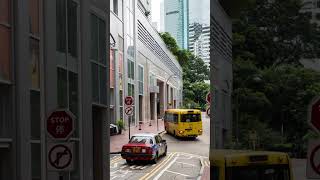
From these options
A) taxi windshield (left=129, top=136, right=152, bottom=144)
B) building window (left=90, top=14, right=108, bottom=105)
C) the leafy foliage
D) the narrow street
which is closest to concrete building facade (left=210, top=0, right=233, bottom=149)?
the leafy foliage

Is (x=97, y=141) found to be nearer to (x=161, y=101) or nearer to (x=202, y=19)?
(x=202, y=19)

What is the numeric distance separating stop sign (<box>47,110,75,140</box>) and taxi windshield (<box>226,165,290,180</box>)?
292cm

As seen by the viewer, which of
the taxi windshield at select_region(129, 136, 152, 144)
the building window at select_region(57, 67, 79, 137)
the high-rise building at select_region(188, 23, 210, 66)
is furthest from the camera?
the taxi windshield at select_region(129, 136, 152, 144)

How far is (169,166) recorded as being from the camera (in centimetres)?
2731

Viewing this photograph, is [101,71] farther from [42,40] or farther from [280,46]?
[280,46]

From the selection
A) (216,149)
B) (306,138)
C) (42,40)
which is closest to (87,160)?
(42,40)

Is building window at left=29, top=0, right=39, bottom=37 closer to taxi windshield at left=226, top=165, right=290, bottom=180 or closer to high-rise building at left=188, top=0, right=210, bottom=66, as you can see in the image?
high-rise building at left=188, top=0, right=210, bottom=66

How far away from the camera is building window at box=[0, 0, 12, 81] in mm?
12805

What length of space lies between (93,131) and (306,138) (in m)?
12.9

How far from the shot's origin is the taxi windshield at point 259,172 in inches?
375

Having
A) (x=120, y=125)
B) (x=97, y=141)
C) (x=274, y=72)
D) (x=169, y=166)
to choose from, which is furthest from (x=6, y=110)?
(x=120, y=125)

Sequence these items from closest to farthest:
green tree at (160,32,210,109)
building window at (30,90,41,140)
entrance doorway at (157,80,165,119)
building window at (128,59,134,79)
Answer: building window at (30,90,41,140) < building window at (128,59,134,79) < entrance doorway at (157,80,165,119) < green tree at (160,32,210,109)

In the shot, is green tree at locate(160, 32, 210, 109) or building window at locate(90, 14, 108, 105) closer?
building window at locate(90, 14, 108, 105)

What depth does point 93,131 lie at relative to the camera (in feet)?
69.8
